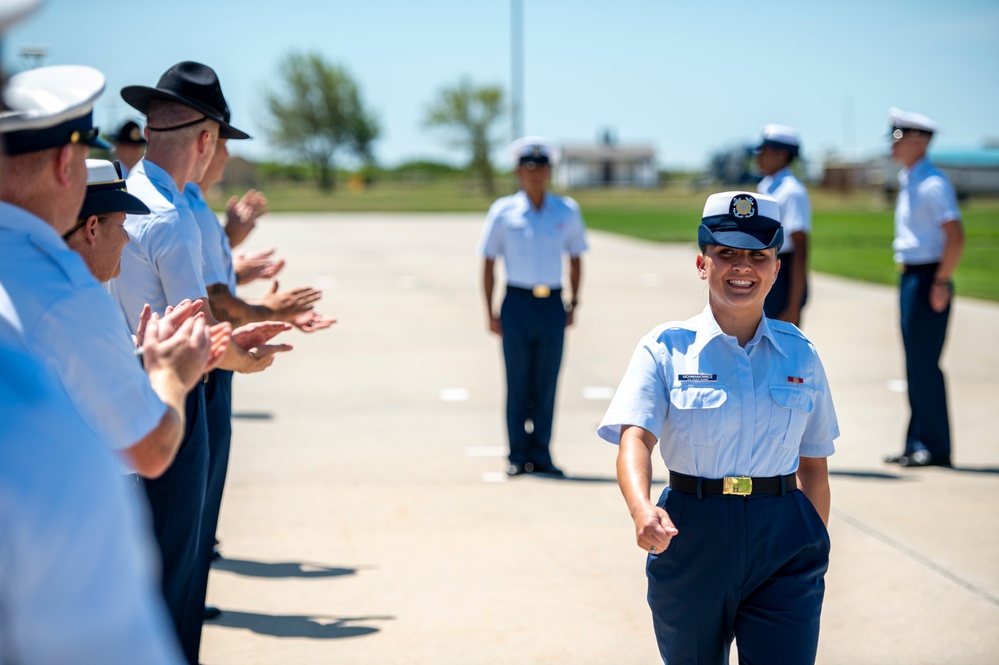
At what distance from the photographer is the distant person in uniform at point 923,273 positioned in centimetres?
733

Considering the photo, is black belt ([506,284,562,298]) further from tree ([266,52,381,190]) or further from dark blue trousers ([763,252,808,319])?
tree ([266,52,381,190])

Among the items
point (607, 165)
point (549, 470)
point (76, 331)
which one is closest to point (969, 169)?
point (607, 165)

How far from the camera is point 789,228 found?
24.0ft

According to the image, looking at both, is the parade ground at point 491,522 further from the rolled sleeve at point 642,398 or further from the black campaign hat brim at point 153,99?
the black campaign hat brim at point 153,99

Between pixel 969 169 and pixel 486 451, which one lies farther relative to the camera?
pixel 969 169

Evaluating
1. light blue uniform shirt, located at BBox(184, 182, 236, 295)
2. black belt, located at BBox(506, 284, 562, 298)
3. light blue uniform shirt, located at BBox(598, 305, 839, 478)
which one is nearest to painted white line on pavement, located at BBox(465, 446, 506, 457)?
black belt, located at BBox(506, 284, 562, 298)

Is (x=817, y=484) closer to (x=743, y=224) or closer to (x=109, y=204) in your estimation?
(x=743, y=224)

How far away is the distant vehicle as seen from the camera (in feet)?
183

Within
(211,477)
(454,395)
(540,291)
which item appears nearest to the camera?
(211,477)

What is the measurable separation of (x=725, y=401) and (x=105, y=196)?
1.80m

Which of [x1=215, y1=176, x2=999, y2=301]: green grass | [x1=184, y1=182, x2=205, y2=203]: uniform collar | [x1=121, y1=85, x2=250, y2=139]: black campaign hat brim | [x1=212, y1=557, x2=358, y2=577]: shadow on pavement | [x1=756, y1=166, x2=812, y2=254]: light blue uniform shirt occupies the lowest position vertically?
[x1=215, y1=176, x2=999, y2=301]: green grass

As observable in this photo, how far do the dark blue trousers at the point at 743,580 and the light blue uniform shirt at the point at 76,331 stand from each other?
1.53m

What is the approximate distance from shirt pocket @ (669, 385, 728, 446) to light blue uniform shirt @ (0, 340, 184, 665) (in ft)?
6.90

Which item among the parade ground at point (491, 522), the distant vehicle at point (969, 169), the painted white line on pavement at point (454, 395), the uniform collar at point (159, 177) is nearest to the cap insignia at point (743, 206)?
the uniform collar at point (159, 177)
